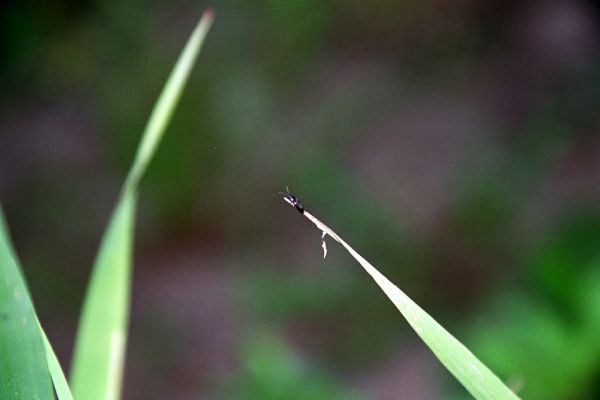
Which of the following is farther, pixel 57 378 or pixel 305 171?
pixel 305 171

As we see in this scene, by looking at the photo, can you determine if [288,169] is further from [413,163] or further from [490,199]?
[490,199]

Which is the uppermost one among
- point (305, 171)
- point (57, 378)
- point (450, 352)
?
point (305, 171)

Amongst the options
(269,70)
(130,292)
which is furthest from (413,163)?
(130,292)

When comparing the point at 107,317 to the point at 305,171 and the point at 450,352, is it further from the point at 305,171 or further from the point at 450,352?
the point at 305,171

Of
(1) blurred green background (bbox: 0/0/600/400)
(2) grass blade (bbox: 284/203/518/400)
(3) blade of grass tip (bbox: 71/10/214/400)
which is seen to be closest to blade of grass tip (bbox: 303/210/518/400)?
(2) grass blade (bbox: 284/203/518/400)

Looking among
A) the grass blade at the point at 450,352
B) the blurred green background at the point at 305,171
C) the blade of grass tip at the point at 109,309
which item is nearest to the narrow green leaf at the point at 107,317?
the blade of grass tip at the point at 109,309

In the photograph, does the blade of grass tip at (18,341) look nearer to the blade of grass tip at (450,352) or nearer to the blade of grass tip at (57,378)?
the blade of grass tip at (57,378)

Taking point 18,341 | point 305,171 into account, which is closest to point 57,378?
point 18,341
